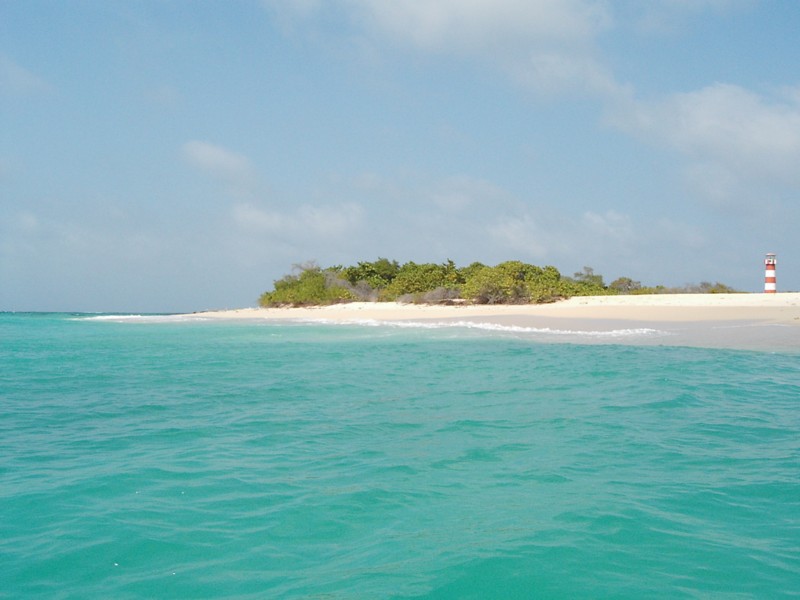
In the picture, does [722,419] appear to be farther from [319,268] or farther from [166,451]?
[319,268]

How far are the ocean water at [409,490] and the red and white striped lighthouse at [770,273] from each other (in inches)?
1086

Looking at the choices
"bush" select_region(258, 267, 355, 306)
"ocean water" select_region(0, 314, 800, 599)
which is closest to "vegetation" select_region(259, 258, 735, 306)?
"bush" select_region(258, 267, 355, 306)

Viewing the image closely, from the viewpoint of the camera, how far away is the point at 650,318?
2452cm

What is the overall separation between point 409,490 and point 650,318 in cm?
2221

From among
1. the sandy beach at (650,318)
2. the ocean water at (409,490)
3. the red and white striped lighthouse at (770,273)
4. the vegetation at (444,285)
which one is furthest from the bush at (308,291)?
the ocean water at (409,490)

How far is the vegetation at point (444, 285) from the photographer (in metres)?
37.7

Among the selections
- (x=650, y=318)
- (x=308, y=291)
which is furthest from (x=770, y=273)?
(x=308, y=291)

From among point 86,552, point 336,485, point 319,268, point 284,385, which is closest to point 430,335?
→ point 284,385

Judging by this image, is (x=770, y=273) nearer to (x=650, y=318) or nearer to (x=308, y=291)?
(x=650, y=318)

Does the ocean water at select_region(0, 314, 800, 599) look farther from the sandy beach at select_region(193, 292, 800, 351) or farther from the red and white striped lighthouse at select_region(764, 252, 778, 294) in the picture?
the red and white striped lighthouse at select_region(764, 252, 778, 294)

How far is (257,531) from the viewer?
391cm

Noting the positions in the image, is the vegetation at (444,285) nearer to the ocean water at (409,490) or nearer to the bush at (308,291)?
the bush at (308,291)

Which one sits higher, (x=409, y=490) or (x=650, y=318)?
(x=650, y=318)

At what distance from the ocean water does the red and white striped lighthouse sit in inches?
1086
